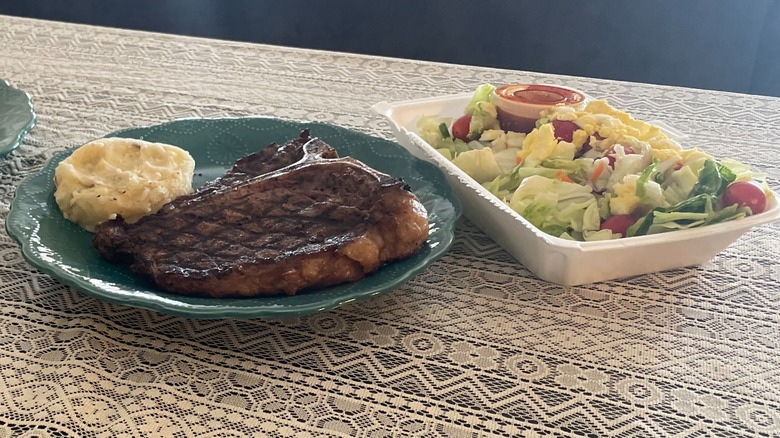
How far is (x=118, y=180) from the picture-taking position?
1.26 m

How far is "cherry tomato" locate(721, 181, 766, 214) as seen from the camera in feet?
3.89

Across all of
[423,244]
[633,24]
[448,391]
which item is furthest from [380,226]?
[633,24]

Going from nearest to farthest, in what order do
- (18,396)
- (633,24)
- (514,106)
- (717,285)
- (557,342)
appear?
1. (18,396)
2. (557,342)
3. (717,285)
4. (514,106)
5. (633,24)

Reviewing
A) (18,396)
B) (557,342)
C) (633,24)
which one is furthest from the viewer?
(633,24)

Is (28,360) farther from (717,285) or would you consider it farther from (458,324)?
(717,285)

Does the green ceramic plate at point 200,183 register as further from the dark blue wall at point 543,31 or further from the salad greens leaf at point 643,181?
the dark blue wall at point 543,31

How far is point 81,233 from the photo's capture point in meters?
1.20

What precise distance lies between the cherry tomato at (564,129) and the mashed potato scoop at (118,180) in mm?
680

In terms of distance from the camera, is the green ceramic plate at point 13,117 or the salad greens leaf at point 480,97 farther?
the salad greens leaf at point 480,97

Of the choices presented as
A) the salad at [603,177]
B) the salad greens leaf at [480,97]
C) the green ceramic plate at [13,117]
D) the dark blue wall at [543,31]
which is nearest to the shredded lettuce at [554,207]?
the salad at [603,177]

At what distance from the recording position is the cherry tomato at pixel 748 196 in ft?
3.89

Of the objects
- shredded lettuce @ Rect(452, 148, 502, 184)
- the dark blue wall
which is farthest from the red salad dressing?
the dark blue wall

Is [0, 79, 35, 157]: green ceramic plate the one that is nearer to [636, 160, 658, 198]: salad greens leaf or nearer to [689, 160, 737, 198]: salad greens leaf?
[636, 160, 658, 198]: salad greens leaf

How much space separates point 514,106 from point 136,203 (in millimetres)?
759
